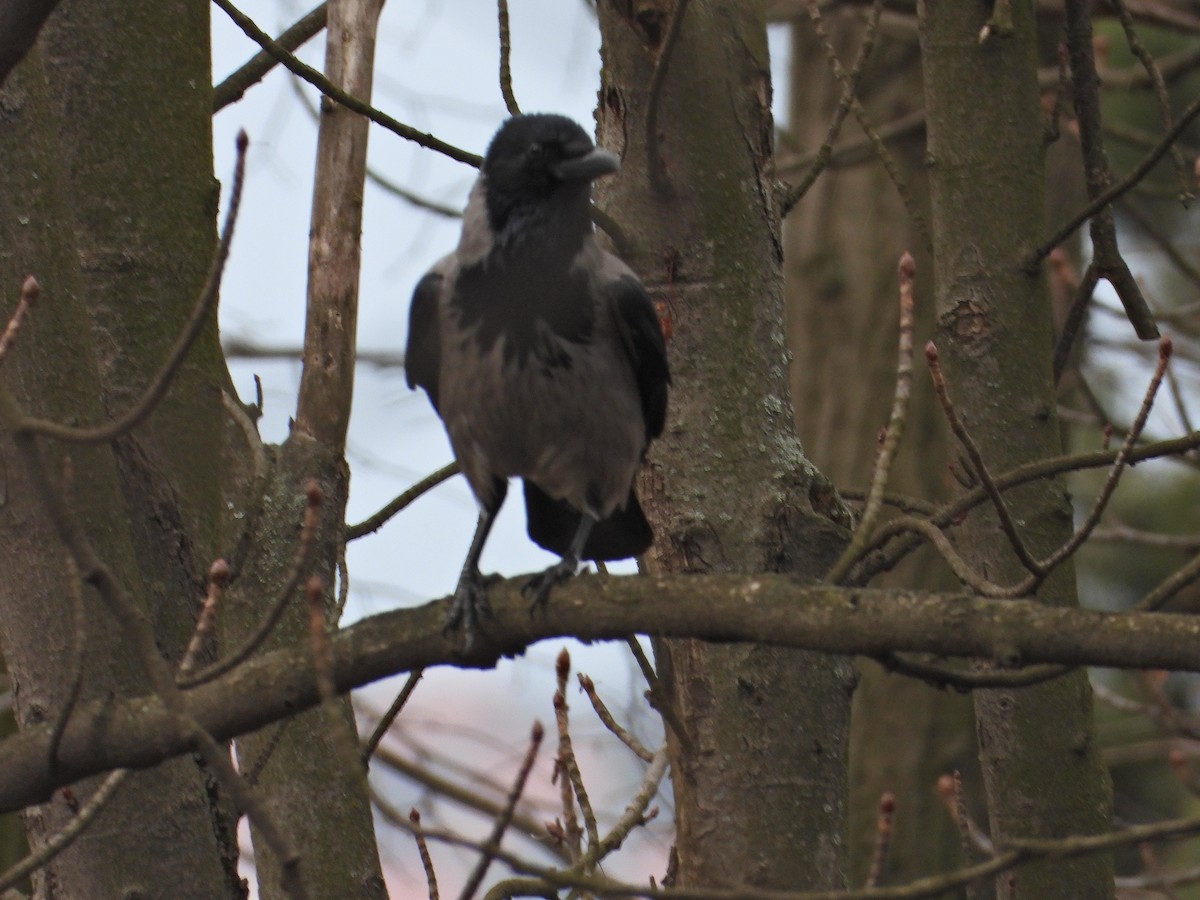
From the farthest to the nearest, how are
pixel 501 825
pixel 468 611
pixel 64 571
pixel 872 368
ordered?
pixel 872 368 → pixel 64 571 → pixel 468 611 → pixel 501 825

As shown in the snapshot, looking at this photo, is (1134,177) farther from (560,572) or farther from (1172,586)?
(560,572)

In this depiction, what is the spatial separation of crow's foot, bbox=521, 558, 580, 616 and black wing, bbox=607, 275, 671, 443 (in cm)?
79

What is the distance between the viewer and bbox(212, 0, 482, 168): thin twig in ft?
12.5

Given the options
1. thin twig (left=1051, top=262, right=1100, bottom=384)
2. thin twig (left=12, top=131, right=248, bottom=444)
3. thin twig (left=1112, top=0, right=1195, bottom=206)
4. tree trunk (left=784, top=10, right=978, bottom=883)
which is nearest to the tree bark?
thin twig (left=12, top=131, right=248, bottom=444)

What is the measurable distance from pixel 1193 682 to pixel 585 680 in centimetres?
826

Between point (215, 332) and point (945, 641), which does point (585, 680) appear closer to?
point (215, 332)

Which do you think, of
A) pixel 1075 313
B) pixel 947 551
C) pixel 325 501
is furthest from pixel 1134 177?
pixel 325 501

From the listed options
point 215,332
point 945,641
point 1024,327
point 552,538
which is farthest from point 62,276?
point 1024,327

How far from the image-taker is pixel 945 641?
2531 millimetres

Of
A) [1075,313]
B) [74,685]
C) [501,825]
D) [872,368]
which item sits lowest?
[501,825]

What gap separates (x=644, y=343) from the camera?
4047 millimetres

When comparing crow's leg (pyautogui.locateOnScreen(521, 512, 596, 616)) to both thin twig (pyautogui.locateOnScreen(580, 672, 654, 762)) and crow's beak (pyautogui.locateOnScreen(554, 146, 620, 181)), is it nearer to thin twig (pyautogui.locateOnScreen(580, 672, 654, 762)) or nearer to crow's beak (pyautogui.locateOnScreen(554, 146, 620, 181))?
thin twig (pyautogui.locateOnScreen(580, 672, 654, 762))

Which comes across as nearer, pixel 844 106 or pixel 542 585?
pixel 542 585

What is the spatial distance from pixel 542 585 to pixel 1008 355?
5.77 ft
